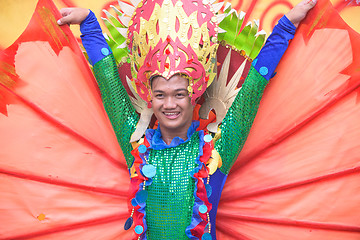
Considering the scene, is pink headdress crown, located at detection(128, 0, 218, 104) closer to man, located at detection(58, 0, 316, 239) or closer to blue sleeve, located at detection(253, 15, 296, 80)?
man, located at detection(58, 0, 316, 239)

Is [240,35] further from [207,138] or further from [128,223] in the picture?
[128,223]

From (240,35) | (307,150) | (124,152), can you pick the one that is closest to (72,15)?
A: (124,152)

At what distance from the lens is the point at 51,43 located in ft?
7.19

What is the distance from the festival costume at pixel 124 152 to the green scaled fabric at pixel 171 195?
0.11 m

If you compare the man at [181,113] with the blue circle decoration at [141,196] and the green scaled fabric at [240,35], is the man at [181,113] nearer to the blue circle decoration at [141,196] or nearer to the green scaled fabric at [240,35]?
the blue circle decoration at [141,196]

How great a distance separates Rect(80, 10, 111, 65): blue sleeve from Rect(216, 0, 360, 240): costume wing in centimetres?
86

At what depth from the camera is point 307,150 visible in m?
2.04

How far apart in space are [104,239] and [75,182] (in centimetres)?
34

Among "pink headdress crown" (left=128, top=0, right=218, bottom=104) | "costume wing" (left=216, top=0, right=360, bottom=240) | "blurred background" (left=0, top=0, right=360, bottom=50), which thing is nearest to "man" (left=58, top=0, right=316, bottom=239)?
"pink headdress crown" (left=128, top=0, right=218, bottom=104)

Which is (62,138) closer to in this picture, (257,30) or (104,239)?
(104,239)

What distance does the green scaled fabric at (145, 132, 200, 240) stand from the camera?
1976 millimetres


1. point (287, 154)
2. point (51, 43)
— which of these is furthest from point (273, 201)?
point (51, 43)

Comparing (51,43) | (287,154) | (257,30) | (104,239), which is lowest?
(104,239)

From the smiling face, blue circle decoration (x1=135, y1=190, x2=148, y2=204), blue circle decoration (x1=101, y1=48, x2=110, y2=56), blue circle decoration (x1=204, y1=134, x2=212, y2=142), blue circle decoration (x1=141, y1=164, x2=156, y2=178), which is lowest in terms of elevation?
blue circle decoration (x1=135, y1=190, x2=148, y2=204)
